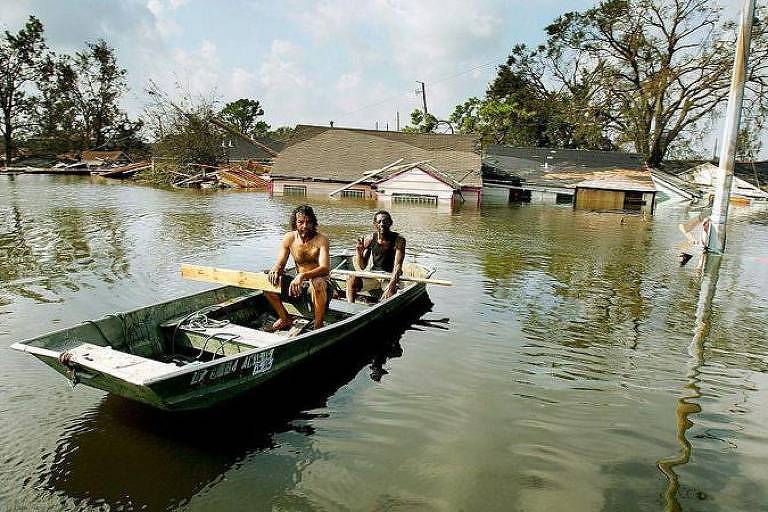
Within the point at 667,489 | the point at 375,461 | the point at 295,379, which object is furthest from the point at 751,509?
the point at 295,379

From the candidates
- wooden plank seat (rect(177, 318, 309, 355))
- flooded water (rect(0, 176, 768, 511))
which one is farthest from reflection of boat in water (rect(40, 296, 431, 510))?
wooden plank seat (rect(177, 318, 309, 355))

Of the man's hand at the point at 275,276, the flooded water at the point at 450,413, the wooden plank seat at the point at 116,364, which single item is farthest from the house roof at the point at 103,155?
the wooden plank seat at the point at 116,364

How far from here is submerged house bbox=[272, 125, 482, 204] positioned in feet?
104

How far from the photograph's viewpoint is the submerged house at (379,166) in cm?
3169

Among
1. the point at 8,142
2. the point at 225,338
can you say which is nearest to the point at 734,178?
the point at 225,338

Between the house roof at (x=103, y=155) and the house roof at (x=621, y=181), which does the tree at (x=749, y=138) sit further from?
the house roof at (x=103, y=155)

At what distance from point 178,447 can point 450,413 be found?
2.78 metres

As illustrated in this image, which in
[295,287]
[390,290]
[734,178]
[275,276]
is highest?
[734,178]

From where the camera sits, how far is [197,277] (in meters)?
7.35

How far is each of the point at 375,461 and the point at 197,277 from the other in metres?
3.80

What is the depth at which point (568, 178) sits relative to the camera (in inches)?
1453

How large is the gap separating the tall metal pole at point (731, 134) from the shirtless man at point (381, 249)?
1049cm

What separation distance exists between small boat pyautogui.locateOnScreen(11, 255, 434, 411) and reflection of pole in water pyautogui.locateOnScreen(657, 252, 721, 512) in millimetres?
3752

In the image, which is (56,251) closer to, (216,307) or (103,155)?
(216,307)
